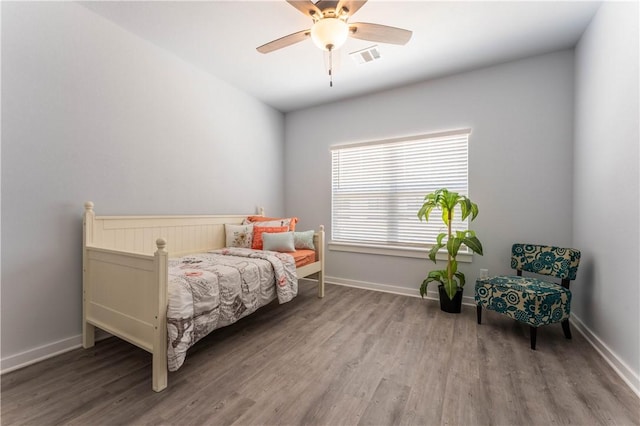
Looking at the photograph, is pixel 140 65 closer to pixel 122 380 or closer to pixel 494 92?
pixel 122 380

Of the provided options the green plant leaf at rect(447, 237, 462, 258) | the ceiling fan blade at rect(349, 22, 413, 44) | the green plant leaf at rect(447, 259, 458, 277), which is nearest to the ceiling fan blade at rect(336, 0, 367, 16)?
the ceiling fan blade at rect(349, 22, 413, 44)

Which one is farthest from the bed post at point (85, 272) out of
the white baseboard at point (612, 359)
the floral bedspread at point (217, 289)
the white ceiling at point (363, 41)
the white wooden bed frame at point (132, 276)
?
the white baseboard at point (612, 359)

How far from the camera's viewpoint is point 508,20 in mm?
2205

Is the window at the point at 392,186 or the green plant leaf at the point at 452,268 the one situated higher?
the window at the point at 392,186

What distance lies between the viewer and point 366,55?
269 centimetres

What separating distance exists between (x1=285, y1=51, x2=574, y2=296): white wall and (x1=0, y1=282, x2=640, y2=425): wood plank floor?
953 mm

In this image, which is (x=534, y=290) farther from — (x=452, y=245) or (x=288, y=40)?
(x=288, y=40)

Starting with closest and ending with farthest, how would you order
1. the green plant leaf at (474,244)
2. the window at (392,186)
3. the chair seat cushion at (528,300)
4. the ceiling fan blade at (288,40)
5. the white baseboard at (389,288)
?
the ceiling fan blade at (288,40), the chair seat cushion at (528,300), the green plant leaf at (474,244), the white baseboard at (389,288), the window at (392,186)

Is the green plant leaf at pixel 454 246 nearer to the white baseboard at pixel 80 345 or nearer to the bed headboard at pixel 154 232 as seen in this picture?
the white baseboard at pixel 80 345

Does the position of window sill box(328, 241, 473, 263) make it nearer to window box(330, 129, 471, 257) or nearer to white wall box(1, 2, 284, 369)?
window box(330, 129, 471, 257)

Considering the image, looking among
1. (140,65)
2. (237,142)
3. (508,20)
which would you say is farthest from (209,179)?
(508,20)

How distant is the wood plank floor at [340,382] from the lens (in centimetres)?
134

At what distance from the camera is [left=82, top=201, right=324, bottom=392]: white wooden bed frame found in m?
1.54

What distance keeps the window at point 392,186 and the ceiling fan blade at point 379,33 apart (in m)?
1.55
